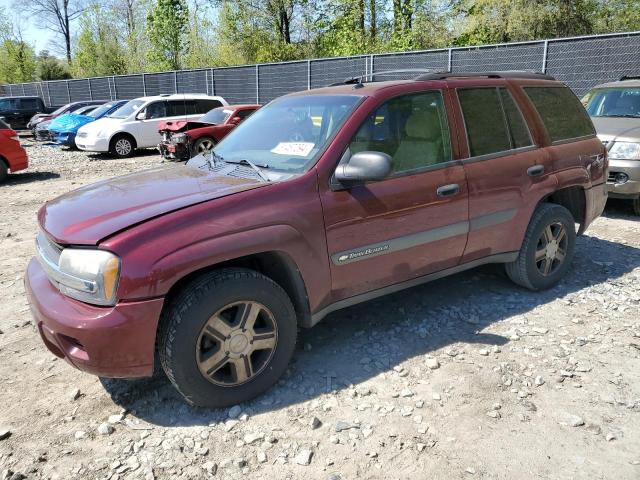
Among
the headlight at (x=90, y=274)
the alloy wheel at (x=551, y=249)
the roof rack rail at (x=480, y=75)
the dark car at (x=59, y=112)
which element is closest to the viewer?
the headlight at (x=90, y=274)

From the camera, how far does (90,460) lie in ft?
8.80

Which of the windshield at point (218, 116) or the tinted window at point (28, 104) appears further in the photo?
the tinted window at point (28, 104)

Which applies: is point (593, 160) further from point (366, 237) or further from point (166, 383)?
point (166, 383)

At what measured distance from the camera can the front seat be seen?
3.58 m

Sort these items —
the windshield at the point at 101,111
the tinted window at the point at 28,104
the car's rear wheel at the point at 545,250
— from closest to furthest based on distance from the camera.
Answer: the car's rear wheel at the point at 545,250 → the windshield at the point at 101,111 → the tinted window at the point at 28,104

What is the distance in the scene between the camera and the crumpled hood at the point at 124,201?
2.78 m

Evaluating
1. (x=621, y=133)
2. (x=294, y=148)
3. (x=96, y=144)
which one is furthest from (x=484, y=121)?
(x=96, y=144)

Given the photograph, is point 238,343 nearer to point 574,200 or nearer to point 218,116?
point 574,200

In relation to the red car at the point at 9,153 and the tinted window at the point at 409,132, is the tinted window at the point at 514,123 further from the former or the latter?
the red car at the point at 9,153

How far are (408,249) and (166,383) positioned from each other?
70.9 inches

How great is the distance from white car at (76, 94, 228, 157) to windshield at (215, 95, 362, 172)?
11.5 metres

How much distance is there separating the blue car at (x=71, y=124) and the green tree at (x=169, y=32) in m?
18.4

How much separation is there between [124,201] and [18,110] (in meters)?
24.5

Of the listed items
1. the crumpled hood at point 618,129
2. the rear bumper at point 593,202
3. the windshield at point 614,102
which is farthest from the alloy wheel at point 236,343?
the windshield at point 614,102
